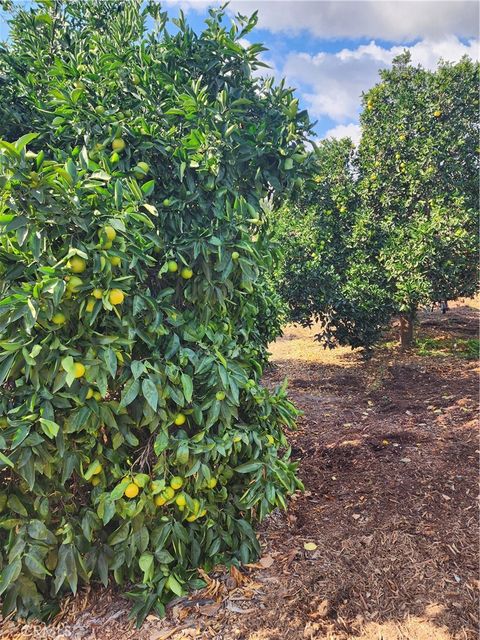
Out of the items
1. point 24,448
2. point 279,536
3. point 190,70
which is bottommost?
point 279,536

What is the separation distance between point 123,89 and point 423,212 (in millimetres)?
5214

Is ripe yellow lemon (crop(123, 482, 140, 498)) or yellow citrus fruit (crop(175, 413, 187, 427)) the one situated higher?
yellow citrus fruit (crop(175, 413, 187, 427))

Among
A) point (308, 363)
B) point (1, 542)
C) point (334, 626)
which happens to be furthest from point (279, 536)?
point (308, 363)

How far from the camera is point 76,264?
1.69 metres

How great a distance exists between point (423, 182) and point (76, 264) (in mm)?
5898

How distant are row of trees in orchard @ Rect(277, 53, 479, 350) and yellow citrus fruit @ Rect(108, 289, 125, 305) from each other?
466 centimetres

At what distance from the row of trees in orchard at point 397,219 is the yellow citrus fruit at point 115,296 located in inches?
183

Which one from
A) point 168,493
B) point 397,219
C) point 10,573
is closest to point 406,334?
point 397,219

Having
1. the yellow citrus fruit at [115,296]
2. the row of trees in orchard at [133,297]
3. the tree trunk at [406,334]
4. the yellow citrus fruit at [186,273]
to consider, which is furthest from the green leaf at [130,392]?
the tree trunk at [406,334]

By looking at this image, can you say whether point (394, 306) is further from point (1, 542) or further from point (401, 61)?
point (1, 542)

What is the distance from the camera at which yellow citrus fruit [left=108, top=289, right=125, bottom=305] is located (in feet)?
5.69

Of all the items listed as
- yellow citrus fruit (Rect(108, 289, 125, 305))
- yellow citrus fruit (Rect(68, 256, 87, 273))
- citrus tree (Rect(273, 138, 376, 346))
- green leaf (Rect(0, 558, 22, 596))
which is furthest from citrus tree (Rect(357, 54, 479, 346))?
green leaf (Rect(0, 558, 22, 596))

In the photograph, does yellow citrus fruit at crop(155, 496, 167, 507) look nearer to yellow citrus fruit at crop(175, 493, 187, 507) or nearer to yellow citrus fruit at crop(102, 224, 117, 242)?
yellow citrus fruit at crop(175, 493, 187, 507)

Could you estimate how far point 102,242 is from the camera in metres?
1.71
